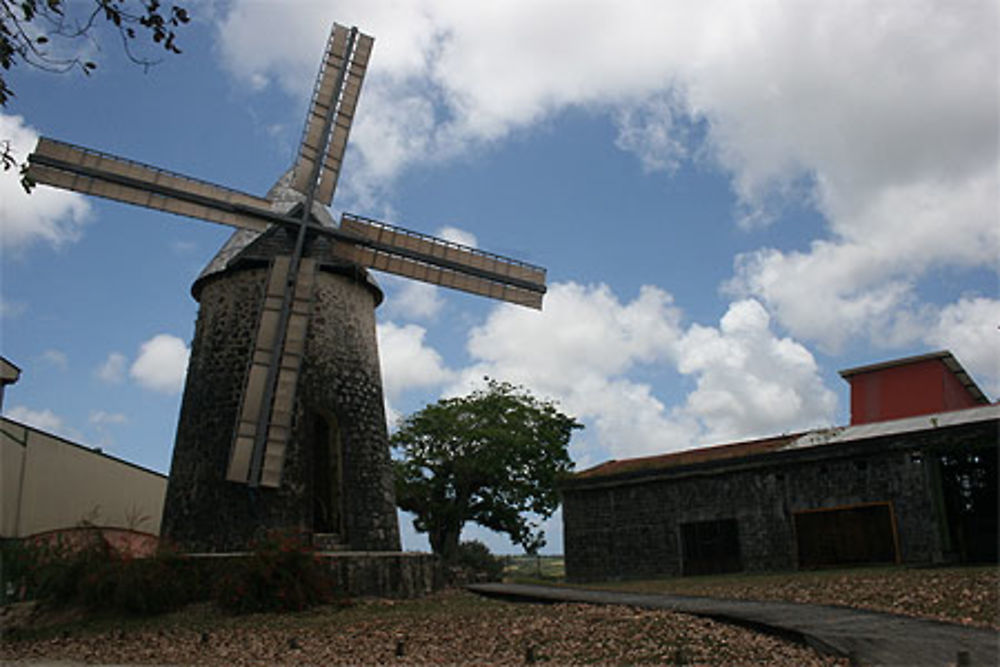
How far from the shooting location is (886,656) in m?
7.27

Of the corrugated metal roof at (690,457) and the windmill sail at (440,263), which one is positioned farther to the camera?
the corrugated metal roof at (690,457)

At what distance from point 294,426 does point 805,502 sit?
490 inches

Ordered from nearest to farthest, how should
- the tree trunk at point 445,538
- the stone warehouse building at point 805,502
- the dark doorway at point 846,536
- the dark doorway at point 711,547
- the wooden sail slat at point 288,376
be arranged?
1. the wooden sail slat at point 288,376
2. the stone warehouse building at point 805,502
3. the dark doorway at point 846,536
4. the dark doorway at point 711,547
5. the tree trunk at point 445,538

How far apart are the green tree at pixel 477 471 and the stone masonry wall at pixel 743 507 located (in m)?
9.46

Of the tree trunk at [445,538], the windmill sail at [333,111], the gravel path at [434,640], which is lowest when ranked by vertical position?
the gravel path at [434,640]

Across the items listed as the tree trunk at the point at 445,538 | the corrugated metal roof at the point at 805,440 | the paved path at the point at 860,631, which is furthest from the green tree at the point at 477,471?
the paved path at the point at 860,631

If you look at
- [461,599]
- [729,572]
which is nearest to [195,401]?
[461,599]

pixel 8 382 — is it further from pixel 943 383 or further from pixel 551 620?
pixel 943 383

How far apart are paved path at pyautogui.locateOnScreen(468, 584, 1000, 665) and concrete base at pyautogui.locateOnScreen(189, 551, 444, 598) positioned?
561 centimetres

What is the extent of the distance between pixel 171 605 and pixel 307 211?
894 centimetres

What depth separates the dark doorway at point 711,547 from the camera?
21438mm

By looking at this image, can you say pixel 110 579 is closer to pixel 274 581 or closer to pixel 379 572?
pixel 274 581

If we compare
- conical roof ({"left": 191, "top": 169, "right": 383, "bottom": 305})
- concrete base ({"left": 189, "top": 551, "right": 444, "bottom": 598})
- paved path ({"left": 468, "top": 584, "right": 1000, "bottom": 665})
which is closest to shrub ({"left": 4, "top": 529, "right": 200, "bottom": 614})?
concrete base ({"left": 189, "top": 551, "right": 444, "bottom": 598})

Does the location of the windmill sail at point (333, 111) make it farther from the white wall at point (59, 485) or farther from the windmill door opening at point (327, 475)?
the white wall at point (59, 485)
